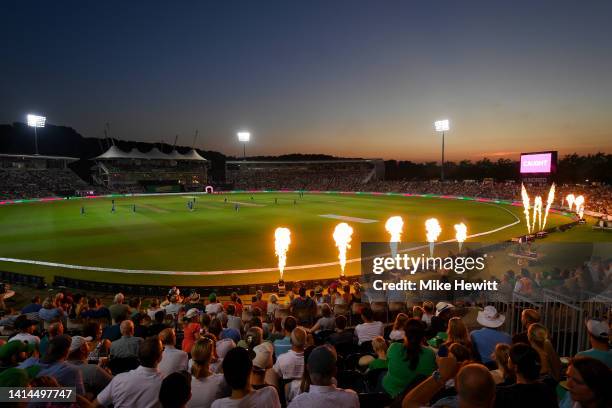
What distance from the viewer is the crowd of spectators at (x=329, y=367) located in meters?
3.48

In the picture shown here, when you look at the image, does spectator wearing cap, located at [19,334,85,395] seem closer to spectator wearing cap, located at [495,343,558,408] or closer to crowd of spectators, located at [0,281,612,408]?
crowd of spectators, located at [0,281,612,408]

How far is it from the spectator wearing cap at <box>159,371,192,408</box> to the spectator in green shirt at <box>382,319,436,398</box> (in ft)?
8.14

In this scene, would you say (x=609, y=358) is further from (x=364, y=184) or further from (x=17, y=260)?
(x=364, y=184)

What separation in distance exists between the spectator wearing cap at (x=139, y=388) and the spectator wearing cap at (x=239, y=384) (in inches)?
47.1

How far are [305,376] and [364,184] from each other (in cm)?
10902

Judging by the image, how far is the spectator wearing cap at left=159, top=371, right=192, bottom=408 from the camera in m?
3.46

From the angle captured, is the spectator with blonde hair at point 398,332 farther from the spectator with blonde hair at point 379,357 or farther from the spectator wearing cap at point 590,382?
the spectator wearing cap at point 590,382

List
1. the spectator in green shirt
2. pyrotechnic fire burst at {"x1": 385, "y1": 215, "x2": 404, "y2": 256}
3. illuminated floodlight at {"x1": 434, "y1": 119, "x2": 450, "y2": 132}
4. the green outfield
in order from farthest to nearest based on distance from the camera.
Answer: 1. illuminated floodlight at {"x1": 434, "y1": 119, "x2": 450, "y2": 132}
2. pyrotechnic fire burst at {"x1": 385, "y1": 215, "x2": 404, "y2": 256}
3. the green outfield
4. the spectator in green shirt

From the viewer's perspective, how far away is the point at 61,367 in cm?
480

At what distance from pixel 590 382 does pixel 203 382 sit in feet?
12.6

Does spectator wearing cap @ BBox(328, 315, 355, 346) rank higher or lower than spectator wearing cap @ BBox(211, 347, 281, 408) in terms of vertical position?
lower

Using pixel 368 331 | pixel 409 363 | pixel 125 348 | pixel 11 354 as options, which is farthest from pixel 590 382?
pixel 11 354

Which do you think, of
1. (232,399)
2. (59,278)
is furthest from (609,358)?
(59,278)

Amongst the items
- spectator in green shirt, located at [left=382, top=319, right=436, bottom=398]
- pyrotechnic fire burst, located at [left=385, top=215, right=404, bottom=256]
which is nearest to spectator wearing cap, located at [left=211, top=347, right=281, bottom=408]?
spectator in green shirt, located at [left=382, top=319, right=436, bottom=398]
